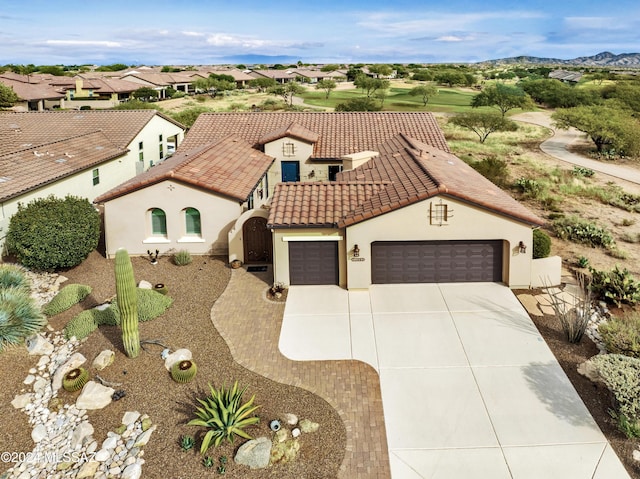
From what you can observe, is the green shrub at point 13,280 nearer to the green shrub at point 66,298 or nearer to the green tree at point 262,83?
the green shrub at point 66,298

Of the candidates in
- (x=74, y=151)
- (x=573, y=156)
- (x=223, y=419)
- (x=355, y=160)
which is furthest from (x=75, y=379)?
(x=573, y=156)

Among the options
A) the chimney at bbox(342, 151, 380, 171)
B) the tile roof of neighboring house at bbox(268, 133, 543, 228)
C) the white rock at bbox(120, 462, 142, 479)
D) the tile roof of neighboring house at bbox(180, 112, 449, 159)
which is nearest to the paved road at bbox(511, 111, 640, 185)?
the tile roof of neighboring house at bbox(180, 112, 449, 159)

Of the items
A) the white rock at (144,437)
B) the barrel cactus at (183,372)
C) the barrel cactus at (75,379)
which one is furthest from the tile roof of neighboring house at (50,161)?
the white rock at (144,437)

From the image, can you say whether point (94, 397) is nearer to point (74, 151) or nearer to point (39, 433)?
point (39, 433)

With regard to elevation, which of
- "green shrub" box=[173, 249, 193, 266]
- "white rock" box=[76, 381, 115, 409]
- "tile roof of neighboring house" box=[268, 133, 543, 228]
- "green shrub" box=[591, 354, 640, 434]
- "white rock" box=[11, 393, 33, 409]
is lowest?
"white rock" box=[11, 393, 33, 409]

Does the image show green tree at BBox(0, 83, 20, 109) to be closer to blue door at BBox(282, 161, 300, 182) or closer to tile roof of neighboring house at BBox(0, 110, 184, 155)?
tile roof of neighboring house at BBox(0, 110, 184, 155)

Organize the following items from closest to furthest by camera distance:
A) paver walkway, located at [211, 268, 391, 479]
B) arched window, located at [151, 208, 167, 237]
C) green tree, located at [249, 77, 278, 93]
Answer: paver walkway, located at [211, 268, 391, 479] < arched window, located at [151, 208, 167, 237] < green tree, located at [249, 77, 278, 93]
